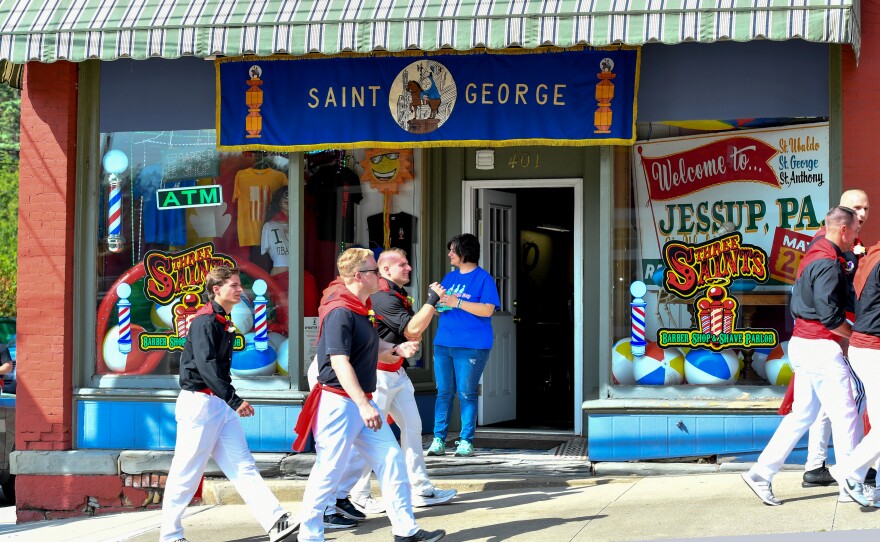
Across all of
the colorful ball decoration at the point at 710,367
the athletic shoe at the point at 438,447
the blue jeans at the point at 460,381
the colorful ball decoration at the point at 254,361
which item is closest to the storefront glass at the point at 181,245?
the colorful ball decoration at the point at 254,361

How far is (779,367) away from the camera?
8.91m

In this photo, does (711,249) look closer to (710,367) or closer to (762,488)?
(710,367)

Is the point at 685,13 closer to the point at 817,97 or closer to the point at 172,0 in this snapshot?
the point at 817,97

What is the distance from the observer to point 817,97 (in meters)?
8.81

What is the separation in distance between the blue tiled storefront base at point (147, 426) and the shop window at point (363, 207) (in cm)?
110

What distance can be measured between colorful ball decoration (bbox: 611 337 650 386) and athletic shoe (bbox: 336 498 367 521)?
2425 millimetres

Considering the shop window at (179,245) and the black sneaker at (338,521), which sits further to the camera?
the shop window at (179,245)

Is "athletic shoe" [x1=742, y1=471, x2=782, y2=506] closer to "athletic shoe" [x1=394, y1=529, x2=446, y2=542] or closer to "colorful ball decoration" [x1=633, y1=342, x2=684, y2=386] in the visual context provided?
"colorful ball decoration" [x1=633, y1=342, x2=684, y2=386]

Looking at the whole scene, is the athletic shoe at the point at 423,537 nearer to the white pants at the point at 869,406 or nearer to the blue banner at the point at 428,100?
the white pants at the point at 869,406

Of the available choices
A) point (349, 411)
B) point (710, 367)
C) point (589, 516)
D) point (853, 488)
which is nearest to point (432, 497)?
point (589, 516)

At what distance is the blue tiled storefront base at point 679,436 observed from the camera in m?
8.80

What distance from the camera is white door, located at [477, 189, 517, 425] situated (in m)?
10.9

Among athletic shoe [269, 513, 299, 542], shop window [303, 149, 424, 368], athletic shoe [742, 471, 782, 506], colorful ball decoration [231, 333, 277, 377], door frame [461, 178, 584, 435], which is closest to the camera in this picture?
athletic shoe [269, 513, 299, 542]

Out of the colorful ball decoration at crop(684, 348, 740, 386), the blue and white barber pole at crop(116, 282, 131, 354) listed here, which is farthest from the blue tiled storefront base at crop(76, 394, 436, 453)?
the colorful ball decoration at crop(684, 348, 740, 386)
